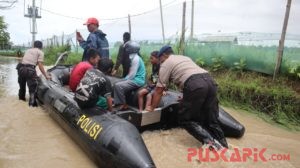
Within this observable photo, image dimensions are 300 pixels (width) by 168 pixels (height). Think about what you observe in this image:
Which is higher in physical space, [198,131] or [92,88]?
[92,88]

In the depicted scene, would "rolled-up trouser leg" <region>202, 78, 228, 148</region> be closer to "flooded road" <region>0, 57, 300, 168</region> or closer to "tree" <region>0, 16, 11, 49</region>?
"flooded road" <region>0, 57, 300, 168</region>

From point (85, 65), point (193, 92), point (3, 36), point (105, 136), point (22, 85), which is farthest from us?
point (3, 36)

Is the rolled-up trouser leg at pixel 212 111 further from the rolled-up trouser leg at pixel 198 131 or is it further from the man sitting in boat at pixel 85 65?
the man sitting in boat at pixel 85 65

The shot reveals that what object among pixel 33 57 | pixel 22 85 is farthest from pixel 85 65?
pixel 22 85

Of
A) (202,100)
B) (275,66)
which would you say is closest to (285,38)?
(275,66)

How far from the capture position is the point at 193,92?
4551mm

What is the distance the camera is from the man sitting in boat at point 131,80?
5520 mm

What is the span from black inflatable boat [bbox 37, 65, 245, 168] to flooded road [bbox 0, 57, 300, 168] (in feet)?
0.73

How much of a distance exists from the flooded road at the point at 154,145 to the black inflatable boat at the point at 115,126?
222mm

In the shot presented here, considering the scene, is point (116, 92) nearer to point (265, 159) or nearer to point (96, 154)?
point (96, 154)

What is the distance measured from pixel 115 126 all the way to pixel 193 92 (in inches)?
44.7

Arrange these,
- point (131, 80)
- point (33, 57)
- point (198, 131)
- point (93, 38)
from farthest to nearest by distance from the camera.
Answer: point (33, 57) → point (93, 38) → point (131, 80) → point (198, 131)

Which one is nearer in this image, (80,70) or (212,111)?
(212,111)

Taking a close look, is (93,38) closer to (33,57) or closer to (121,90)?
(121,90)
